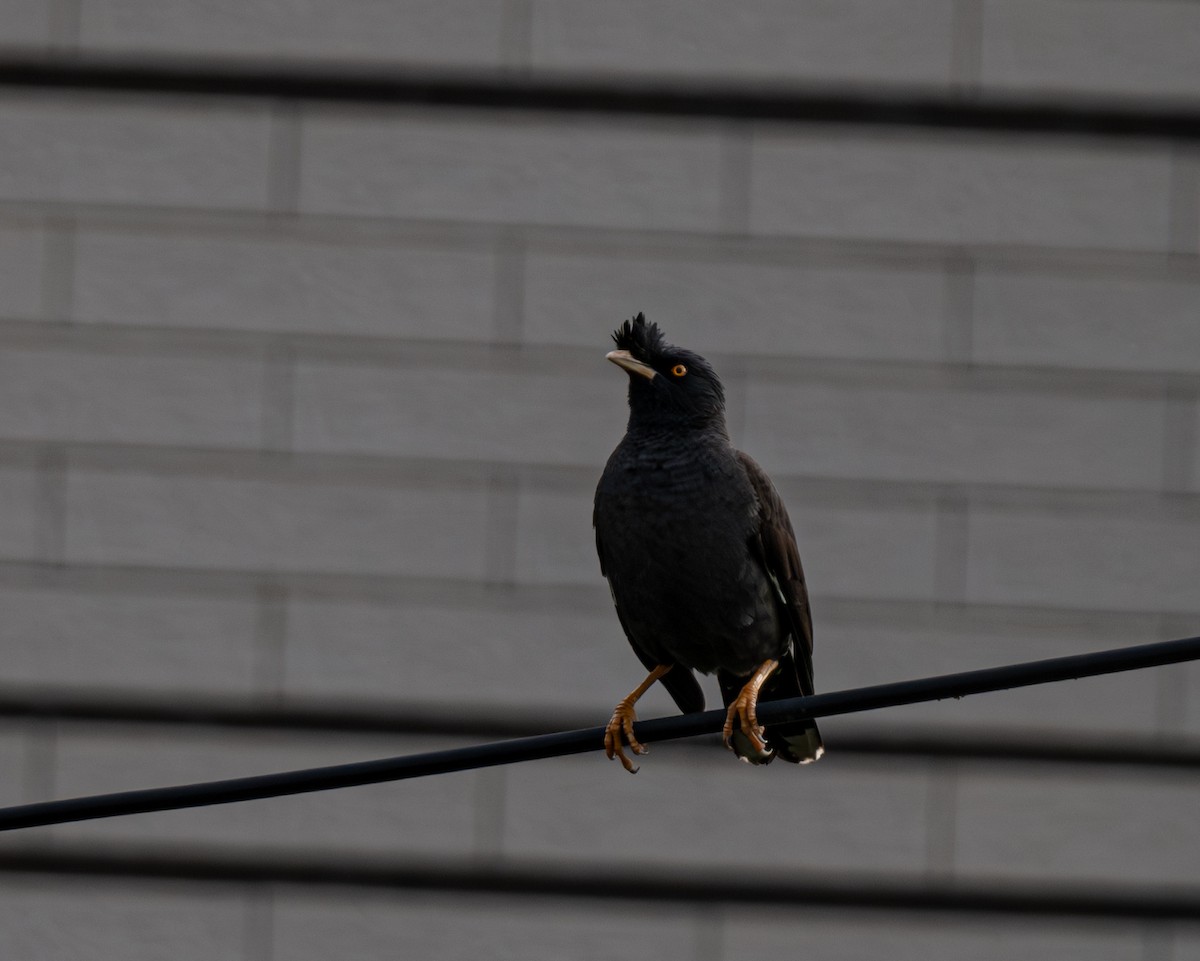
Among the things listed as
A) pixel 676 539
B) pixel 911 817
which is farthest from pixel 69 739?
pixel 911 817

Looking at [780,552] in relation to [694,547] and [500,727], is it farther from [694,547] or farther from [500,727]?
[500,727]

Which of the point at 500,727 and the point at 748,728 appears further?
the point at 500,727

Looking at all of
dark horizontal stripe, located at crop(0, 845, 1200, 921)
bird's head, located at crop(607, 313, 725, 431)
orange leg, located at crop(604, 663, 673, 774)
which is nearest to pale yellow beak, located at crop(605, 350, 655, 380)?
bird's head, located at crop(607, 313, 725, 431)

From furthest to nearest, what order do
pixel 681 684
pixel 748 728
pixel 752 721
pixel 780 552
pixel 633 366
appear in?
pixel 681 684 < pixel 633 366 < pixel 780 552 < pixel 748 728 < pixel 752 721

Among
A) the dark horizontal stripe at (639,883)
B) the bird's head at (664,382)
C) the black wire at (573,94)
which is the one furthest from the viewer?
the black wire at (573,94)

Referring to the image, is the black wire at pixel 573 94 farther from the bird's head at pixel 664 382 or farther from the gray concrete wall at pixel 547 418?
the bird's head at pixel 664 382

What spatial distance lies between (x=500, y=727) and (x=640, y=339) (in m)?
1.73

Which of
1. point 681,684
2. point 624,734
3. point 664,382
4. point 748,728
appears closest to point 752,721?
point 748,728

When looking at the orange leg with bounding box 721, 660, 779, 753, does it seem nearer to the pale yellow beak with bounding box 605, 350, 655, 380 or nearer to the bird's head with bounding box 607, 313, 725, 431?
the bird's head with bounding box 607, 313, 725, 431

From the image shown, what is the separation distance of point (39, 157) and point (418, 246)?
1.53 meters

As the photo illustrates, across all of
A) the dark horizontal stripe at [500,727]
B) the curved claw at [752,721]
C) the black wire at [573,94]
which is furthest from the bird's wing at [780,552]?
the black wire at [573,94]

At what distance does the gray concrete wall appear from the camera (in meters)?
5.17

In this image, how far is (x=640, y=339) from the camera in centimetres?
423

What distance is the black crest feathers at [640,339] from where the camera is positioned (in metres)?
4.20
